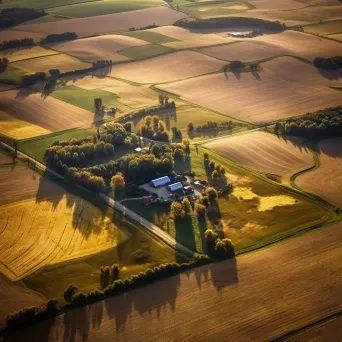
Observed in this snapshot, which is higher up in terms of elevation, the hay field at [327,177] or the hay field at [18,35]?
the hay field at [18,35]

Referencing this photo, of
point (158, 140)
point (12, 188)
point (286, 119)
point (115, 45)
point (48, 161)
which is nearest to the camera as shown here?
point (12, 188)

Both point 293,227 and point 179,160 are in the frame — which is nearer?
point 293,227

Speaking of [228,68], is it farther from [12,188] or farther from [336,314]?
[336,314]

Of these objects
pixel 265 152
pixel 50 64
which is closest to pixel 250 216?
pixel 265 152

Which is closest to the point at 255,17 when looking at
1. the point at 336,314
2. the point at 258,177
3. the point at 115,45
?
the point at 115,45

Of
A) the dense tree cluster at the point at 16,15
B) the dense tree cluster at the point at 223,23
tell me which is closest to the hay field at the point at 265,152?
the dense tree cluster at the point at 223,23

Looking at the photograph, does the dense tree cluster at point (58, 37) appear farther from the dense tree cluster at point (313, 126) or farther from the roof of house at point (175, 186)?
the roof of house at point (175, 186)

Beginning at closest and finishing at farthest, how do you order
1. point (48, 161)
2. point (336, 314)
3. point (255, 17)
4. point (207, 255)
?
1. point (336, 314)
2. point (207, 255)
3. point (48, 161)
4. point (255, 17)

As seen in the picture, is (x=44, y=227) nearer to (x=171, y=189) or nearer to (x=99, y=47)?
(x=171, y=189)
